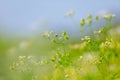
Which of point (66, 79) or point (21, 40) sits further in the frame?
point (21, 40)

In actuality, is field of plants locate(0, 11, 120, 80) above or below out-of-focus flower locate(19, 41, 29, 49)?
below

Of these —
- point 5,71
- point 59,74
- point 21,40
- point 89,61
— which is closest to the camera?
point 89,61

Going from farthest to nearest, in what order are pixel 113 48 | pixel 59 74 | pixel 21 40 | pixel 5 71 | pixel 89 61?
1. pixel 21 40
2. pixel 5 71
3. pixel 113 48
4. pixel 59 74
5. pixel 89 61

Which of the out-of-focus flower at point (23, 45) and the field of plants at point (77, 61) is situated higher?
the out-of-focus flower at point (23, 45)

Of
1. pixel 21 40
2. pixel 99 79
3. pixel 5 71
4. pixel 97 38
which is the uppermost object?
pixel 21 40

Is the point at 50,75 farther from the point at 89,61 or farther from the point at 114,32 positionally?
the point at 114,32

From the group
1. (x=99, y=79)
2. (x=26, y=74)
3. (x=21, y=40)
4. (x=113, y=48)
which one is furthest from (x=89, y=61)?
(x=21, y=40)

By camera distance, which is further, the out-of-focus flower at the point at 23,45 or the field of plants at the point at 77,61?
the out-of-focus flower at the point at 23,45

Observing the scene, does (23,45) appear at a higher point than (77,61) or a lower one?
higher

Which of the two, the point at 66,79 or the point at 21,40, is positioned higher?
the point at 21,40

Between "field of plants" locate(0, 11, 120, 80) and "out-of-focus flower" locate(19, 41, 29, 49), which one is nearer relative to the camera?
"field of plants" locate(0, 11, 120, 80)

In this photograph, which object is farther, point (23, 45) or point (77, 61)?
point (23, 45)
